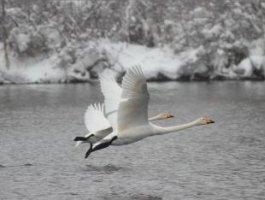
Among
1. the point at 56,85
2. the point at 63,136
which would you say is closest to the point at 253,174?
the point at 63,136

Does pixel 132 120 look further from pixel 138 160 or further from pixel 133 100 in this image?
pixel 138 160

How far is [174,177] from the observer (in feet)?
59.9

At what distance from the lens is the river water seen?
16.7m

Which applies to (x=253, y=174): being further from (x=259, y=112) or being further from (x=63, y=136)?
(x=259, y=112)

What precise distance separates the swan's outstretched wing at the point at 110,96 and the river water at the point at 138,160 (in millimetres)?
1414

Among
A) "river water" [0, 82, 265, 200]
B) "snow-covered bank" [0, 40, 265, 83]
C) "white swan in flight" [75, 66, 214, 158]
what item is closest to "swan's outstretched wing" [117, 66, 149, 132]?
"white swan in flight" [75, 66, 214, 158]

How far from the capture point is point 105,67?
201ft

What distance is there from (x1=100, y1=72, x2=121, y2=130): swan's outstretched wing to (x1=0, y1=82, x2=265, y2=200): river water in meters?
1.41

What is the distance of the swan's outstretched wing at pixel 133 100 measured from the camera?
16391 mm

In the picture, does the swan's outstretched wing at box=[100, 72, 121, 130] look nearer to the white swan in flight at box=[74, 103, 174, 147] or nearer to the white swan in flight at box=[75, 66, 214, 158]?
the white swan in flight at box=[74, 103, 174, 147]

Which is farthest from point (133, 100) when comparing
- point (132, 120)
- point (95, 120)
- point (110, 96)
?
point (110, 96)

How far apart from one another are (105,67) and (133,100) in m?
44.1

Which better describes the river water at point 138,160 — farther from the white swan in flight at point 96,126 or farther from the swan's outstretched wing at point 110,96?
the swan's outstretched wing at point 110,96

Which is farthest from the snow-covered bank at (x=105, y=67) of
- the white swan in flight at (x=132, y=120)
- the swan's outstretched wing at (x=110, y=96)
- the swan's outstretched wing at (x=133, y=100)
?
the swan's outstretched wing at (x=133, y=100)
